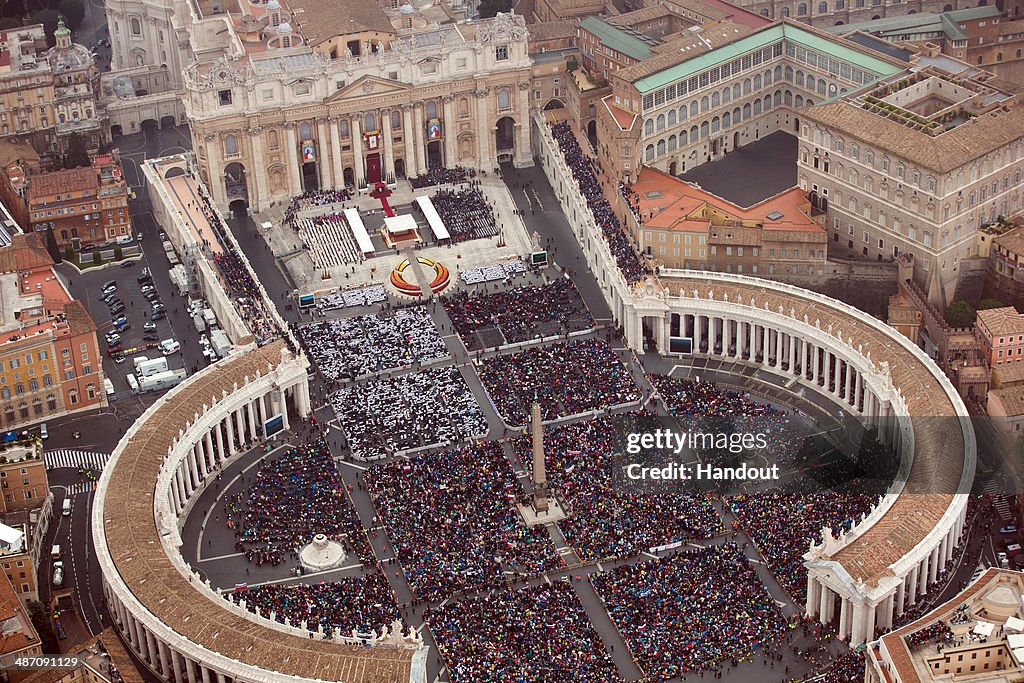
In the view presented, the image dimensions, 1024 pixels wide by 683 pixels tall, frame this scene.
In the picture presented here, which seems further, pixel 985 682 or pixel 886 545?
pixel 886 545

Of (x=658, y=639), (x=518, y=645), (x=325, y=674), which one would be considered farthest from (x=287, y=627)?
(x=658, y=639)

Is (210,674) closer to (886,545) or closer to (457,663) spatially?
(457,663)

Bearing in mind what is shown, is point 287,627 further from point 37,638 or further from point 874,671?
point 874,671

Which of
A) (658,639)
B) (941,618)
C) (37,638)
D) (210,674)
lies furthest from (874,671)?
(37,638)

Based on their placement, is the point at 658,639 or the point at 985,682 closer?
the point at 985,682

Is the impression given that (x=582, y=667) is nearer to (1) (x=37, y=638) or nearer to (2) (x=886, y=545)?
(2) (x=886, y=545)

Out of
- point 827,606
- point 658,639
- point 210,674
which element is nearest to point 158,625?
point 210,674

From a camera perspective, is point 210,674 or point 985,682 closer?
point 985,682
